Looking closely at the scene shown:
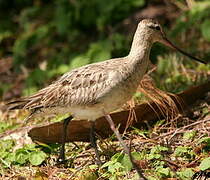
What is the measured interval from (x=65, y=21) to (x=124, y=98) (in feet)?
14.2

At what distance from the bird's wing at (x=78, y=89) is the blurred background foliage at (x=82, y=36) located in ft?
5.86

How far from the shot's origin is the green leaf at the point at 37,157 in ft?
15.5

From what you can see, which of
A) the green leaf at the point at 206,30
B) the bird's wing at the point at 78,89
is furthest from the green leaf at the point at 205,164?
the green leaf at the point at 206,30

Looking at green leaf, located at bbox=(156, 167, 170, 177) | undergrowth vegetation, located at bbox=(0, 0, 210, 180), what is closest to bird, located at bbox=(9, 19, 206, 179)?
undergrowth vegetation, located at bbox=(0, 0, 210, 180)

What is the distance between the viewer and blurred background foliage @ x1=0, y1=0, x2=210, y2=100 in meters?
7.05

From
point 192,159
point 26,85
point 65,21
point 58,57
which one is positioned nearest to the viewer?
point 192,159

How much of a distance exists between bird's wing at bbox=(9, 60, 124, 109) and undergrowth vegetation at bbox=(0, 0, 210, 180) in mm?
409

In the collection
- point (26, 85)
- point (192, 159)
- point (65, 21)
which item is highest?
point (65, 21)

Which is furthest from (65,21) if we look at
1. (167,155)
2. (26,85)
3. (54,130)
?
(167,155)

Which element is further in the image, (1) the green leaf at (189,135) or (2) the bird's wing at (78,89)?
(1) the green leaf at (189,135)

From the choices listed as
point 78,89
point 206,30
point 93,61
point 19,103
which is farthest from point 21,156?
point 206,30

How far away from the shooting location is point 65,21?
28.3ft

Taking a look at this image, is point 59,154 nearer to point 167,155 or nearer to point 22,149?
point 22,149

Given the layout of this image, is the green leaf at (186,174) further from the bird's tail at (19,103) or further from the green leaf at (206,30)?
the green leaf at (206,30)
